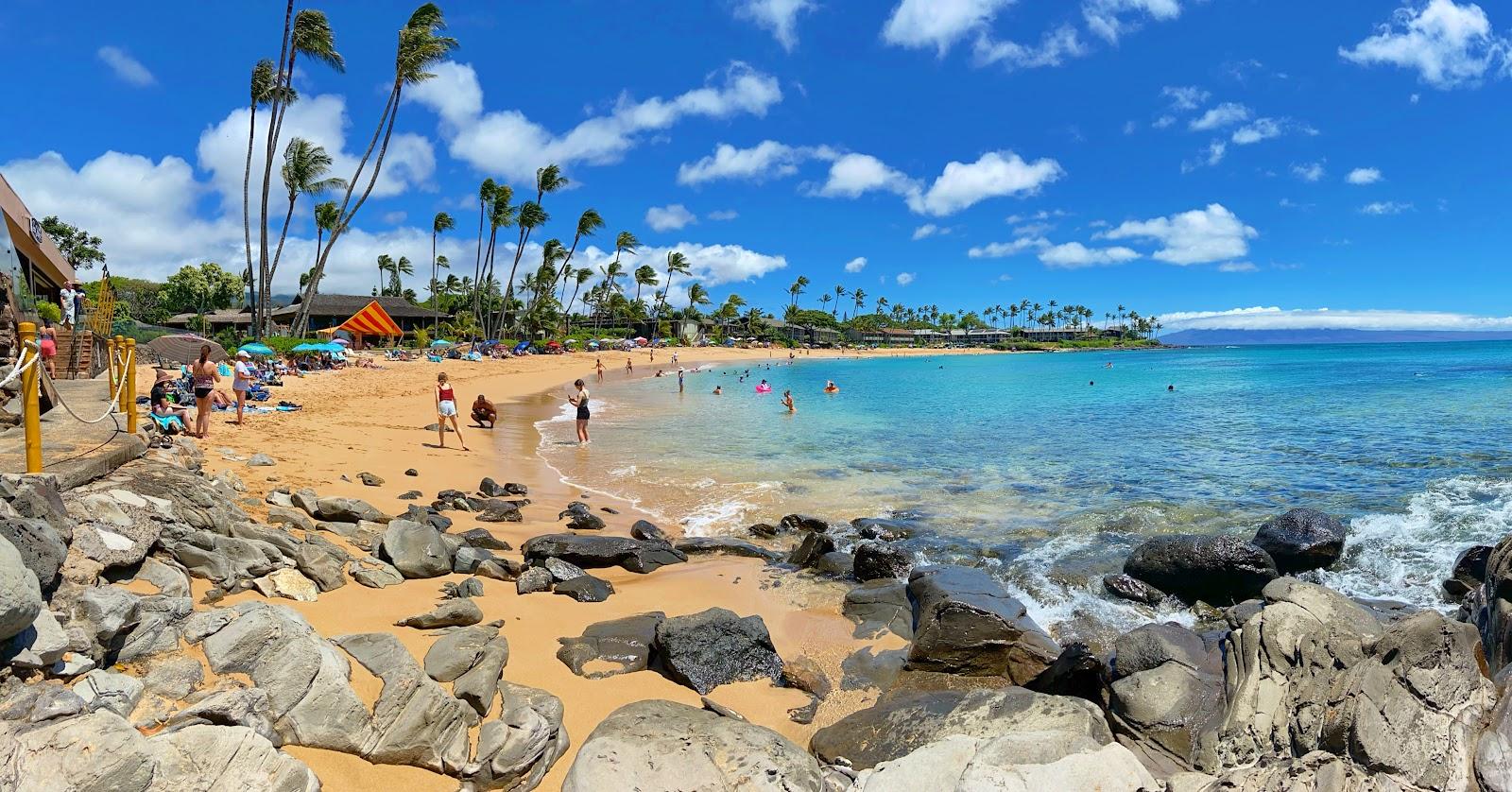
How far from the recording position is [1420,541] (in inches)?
383

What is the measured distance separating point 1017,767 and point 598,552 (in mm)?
5923

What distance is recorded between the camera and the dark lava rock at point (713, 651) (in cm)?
555

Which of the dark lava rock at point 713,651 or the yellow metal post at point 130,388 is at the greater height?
the yellow metal post at point 130,388

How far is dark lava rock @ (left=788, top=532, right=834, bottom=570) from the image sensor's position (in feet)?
28.8

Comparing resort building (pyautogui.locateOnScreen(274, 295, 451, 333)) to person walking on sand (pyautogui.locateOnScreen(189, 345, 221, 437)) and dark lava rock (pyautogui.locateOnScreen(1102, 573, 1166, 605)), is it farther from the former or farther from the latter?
dark lava rock (pyautogui.locateOnScreen(1102, 573, 1166, 605))

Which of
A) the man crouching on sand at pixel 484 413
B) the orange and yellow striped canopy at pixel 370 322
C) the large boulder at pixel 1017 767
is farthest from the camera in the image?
the orange and yellow striped canopy at pixel 370 322

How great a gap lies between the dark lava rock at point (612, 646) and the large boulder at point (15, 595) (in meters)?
3.09

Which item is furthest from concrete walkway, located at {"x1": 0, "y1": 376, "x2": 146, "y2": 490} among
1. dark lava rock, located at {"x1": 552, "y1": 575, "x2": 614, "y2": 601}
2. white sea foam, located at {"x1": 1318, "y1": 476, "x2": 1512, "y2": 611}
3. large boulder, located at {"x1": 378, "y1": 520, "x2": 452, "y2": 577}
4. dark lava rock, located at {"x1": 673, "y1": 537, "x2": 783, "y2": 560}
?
white sea foam, located at {"x1": 1318, "y1": 476, "x2": 1512, "y2": 611}

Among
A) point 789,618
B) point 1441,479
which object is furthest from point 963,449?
point 789,618

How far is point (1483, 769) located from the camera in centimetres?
284

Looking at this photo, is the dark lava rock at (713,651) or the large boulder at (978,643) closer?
the dark lava rock at (713,651)

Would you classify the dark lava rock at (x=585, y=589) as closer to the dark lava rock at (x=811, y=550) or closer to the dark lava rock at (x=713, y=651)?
the dark lava rock at (x=713, y=651)

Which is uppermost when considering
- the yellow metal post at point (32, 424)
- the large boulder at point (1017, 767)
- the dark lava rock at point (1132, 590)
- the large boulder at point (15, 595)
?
the yellow metal post at point (32, 424)

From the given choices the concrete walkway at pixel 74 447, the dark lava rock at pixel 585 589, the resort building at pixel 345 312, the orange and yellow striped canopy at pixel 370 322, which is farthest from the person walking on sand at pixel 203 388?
the resort building at pixel 345 312
